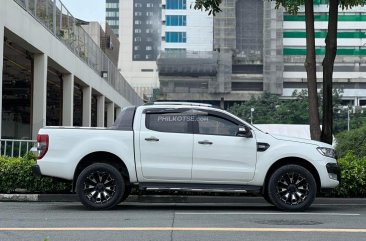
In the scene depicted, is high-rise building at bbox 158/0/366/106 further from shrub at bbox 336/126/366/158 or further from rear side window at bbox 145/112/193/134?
rear side window at bbox 145/112/193/134

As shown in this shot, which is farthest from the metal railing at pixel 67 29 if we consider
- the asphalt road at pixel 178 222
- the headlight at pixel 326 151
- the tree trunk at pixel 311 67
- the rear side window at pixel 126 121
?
the headlight at pixel 326 151

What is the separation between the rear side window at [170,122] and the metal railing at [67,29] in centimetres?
947

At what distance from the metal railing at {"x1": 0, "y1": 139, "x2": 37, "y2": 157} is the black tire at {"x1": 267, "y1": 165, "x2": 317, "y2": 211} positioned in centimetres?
855

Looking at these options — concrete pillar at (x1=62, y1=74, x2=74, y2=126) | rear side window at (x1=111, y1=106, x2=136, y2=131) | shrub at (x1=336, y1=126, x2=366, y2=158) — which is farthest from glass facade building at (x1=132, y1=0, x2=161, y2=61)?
rear side window at (x1=111, y1=106, x2=136, y2=131)

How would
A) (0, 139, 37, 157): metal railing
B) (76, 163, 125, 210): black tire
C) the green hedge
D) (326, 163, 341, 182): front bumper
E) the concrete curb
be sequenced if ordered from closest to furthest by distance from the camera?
(76, 163, 125, 210): black tire
(326, 163, 341, 182): front bumper
the concrete curb
the green hedge
(0, 139, 37, 157): metal railing

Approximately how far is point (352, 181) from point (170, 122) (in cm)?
448

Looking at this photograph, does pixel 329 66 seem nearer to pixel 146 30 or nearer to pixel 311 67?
pixel 311 67

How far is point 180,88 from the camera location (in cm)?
11500

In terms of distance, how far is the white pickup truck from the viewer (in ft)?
33.4

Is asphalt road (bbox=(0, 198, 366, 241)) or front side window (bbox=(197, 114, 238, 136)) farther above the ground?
front side window (bbox=(197, 114, 238, 136))

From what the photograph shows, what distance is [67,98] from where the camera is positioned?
27188 millimetres

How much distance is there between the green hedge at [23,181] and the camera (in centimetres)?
1209

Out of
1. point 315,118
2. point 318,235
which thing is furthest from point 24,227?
point 315,118

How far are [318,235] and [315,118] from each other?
6598 millimetres
